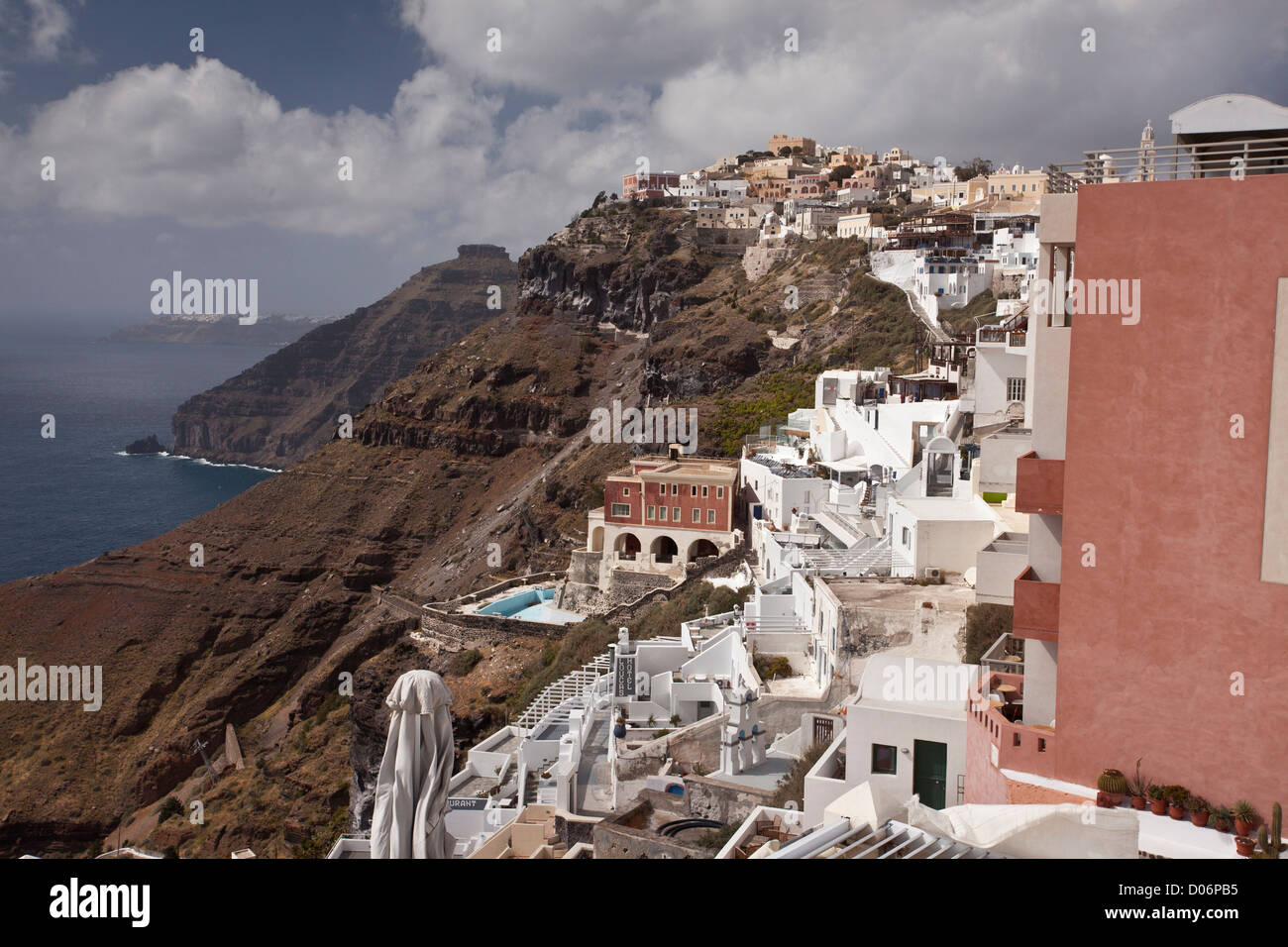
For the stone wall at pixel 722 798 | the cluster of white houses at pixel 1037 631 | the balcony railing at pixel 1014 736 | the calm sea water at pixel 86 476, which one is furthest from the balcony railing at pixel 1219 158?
the calm sea water at pixel 86 476

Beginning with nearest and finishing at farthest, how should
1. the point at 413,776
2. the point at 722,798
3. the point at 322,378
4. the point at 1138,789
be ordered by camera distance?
the point at 413,776
the point at 1138,789
the point at 722,798
the point at 322,378

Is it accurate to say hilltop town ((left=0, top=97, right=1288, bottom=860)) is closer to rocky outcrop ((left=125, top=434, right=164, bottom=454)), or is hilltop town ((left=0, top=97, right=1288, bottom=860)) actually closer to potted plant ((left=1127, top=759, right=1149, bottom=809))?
potted plant ((left=1127, top=759, right=1149, bottom=809))

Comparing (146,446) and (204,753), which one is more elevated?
(146,446)

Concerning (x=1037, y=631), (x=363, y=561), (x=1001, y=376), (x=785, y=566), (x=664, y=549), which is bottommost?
(x=363, y=561)

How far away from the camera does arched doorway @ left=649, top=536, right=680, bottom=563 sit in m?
31.6

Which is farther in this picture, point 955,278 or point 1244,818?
point 955,278

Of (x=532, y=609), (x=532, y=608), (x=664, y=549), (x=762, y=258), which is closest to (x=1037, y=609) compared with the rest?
(x=664, y=549)

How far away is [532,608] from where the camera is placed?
33312mm

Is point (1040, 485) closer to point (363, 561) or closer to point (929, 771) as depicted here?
point (929, 771)

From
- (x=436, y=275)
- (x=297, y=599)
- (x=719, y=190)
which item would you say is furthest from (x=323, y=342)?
(x=297, y=599)

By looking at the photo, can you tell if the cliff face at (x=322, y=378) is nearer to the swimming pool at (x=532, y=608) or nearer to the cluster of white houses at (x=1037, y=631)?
the swimming pool at (x=532, y=608)

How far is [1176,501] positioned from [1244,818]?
2.28 m

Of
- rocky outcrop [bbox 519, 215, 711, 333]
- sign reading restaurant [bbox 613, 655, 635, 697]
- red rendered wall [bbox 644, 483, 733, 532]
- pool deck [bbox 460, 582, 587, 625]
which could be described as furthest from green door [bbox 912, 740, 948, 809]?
rocky outcrop [bbox 519, 215, 711, 333]

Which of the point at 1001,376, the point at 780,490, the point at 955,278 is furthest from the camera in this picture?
the point at 955,278
